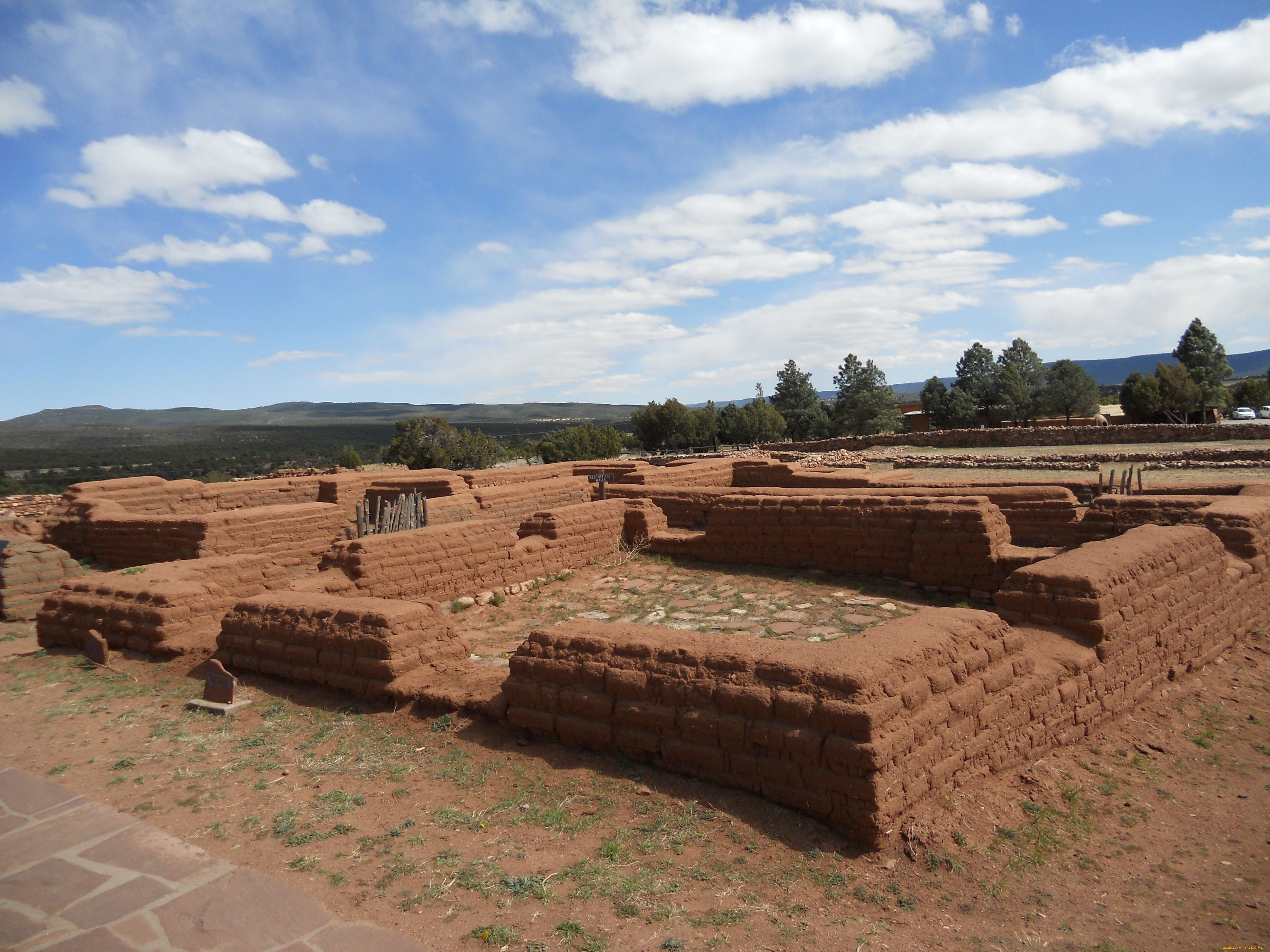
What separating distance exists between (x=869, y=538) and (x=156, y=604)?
899cm

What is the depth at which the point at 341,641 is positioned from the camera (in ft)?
22.2

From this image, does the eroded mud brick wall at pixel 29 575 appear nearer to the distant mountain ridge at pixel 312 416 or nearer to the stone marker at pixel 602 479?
the stone marker at pixel 602 479

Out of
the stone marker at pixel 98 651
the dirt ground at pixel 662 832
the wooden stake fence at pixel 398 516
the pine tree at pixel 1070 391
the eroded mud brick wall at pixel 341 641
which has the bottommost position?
the dirt ground at pixel 662 832

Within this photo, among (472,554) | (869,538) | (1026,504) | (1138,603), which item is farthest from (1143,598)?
(472,554)

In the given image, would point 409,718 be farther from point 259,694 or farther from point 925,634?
point 925,634

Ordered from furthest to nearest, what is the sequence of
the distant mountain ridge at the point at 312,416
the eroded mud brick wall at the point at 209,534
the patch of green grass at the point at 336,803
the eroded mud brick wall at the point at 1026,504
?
the distant mountain ridge at the point at 312,416 → the eroded mud brick wall at the point at 209,534 → the eroded mud brick wall at the point at 1026,504 → the patch of green grass at the point at 336,803

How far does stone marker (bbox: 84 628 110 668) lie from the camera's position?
8094mm

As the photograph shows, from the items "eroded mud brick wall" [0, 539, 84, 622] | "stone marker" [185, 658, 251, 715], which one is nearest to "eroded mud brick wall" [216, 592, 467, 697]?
"stone marker" [185, 658, 251, 715]

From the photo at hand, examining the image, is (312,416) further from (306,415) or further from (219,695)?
(219,695)

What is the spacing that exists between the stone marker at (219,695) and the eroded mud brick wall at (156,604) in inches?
59.0

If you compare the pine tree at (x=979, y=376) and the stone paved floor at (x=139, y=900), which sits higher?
the pine tree at (x=979, y=376)

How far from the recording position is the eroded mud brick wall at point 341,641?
6570 millimetres

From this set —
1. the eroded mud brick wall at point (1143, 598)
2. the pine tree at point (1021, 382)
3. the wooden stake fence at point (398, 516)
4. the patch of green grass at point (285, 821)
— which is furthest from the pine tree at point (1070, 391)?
the patch of green grass at point (285, 821)

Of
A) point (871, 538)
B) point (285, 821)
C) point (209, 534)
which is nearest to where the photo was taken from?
point (285, 821)
